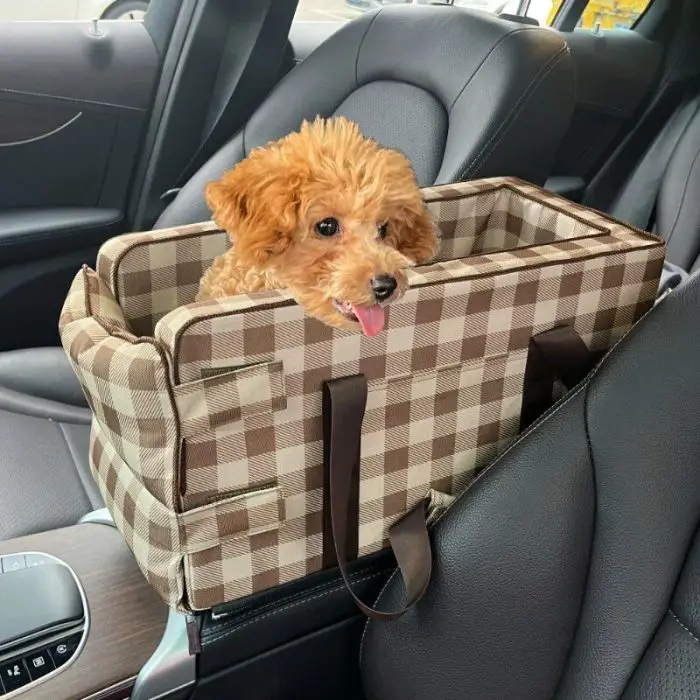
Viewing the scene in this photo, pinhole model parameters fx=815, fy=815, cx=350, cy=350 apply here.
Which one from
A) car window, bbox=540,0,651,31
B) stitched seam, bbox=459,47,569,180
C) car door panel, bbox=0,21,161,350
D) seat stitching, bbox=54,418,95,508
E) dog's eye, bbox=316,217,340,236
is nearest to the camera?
dog's eye, bbox=316,217,340,236

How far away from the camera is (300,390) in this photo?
2.46 ft

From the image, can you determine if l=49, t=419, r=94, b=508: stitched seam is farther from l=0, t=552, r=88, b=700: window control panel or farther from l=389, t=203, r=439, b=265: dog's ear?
l=389, t=203, r=439, b=265: dog's ear

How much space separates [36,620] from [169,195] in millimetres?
1152

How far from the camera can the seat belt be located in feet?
5.90

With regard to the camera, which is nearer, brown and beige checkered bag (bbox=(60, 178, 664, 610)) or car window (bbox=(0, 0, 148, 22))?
brown and beige checkered bag (bbox=(60, 178, 664, 610))

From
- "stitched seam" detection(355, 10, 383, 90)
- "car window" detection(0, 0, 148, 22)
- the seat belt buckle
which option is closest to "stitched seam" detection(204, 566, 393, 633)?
"stitched seam" detection(355, 10, 383, 90)

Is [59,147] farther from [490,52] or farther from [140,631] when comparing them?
[140,631]

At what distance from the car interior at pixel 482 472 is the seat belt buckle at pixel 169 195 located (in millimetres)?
25

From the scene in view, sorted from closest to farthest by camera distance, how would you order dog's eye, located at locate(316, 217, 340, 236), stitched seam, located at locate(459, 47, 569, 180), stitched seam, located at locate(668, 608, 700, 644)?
stitched seam, located at locate(668, 608, 700, 644) < dog's eye, located at locate(316, 217, 340, 236) < stitched seam, located at locate(459, 47, 569, 180)

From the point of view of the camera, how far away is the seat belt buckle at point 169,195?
178cm

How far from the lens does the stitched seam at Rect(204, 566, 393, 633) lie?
0.84m

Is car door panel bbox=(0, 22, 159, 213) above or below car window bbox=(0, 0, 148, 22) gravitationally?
below

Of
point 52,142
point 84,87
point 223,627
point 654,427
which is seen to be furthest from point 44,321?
point 654,427

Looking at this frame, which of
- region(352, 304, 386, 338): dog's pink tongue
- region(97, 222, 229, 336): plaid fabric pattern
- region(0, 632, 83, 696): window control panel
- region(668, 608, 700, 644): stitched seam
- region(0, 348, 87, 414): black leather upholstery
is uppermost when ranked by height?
region(352, 304, 386, 338): dog's pink tongue
